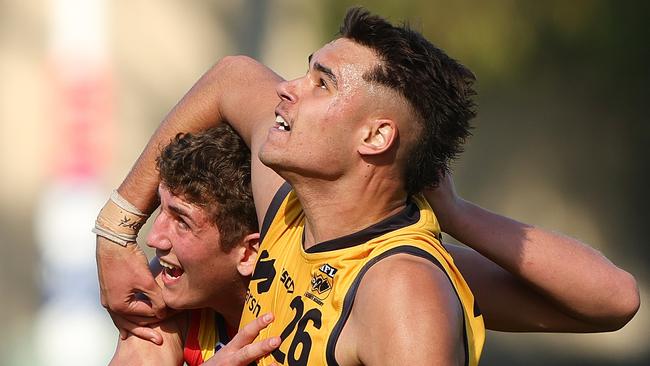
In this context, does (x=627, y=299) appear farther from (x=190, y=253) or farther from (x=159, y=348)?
(x=159, y=348)

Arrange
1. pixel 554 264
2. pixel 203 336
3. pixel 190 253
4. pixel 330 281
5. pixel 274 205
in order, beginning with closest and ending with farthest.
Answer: pixel 330 281
pixel 554 264
pixel 274 205
pixel 190 253
pixel 203 336

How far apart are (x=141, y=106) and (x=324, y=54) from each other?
390 centimetres

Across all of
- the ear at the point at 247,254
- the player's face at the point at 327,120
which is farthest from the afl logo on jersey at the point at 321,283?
the ear at the point at 247,254

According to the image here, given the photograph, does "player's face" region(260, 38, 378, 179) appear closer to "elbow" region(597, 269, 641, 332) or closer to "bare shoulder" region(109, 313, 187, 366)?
"elbow" region(597, 269, 641, 332)

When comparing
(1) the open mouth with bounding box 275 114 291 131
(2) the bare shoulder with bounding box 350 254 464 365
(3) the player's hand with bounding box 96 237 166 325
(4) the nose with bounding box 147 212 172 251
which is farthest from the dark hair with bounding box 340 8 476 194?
(3) the player's hand with bounding box 96 237 166 325

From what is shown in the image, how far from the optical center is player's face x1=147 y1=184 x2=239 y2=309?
3605 millimetres

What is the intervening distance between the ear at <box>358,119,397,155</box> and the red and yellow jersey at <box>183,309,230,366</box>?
3.79ft

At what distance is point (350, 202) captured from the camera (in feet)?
9.96

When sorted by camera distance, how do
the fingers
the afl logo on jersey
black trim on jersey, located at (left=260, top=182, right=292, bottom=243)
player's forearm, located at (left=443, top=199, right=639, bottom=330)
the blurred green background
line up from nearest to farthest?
the afl logo on jersey < the fingers < player's forearm, located at (left=443, top=199, right=639, bottom=330) < black trim on jersey, located at (left=260, top=182, right=292, bottom=243) < the blurred green background

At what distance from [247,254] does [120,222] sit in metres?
0.42

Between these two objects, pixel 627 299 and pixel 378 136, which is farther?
pixel 627 299

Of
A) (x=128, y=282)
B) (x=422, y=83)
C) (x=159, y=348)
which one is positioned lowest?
(x=159, y=348)

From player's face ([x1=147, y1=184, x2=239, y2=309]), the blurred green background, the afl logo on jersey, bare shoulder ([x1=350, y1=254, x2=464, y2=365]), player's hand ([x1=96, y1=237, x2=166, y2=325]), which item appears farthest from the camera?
the blurred green background

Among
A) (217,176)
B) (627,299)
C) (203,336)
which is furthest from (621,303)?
(203,336)
